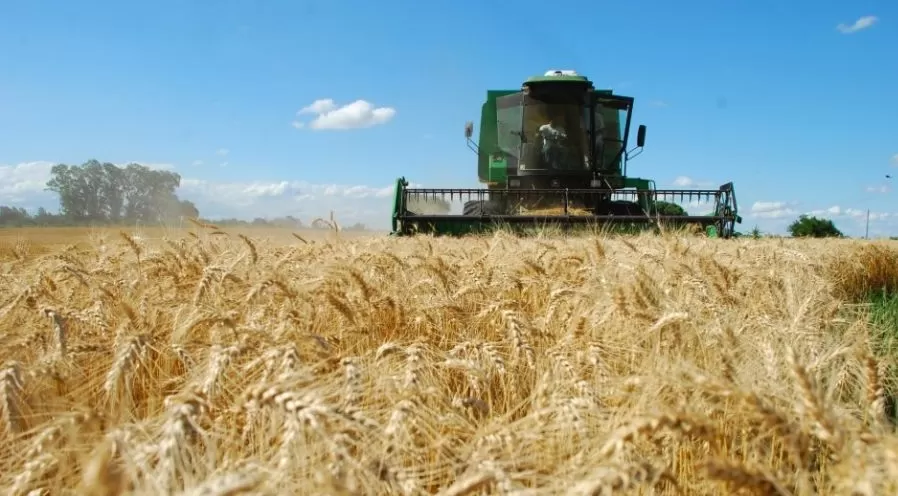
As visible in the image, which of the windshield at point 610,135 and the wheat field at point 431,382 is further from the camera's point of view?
the windshield at point 610,135

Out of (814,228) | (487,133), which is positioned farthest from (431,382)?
(814,228)

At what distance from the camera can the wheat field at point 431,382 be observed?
1.03m

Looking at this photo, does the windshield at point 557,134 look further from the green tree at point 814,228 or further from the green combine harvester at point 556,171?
the green tree at point 814,228

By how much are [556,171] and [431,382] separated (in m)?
8.89

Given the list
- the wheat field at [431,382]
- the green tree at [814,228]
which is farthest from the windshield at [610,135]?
the green tree at [814,228]

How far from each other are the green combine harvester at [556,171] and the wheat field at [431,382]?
5.94 m

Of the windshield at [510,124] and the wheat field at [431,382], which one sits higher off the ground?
the windshield at [510,124]

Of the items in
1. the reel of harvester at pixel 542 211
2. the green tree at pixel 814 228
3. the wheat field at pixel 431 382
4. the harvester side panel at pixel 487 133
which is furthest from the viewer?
the green tree at pixel 814 228

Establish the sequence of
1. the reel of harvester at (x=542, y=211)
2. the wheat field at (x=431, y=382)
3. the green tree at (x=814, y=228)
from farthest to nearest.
Answer: the green tree at (x=814, y=228)
the reel of harvester at (x=542, y=211)
the wheat field at (x=431, y=382)

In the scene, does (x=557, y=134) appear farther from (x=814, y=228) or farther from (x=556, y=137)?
(x=814, y=228)

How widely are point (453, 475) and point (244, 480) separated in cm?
69

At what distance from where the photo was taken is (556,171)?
1035 cm

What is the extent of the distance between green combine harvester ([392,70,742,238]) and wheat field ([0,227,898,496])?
5.94 m

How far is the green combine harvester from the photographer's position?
955cm
